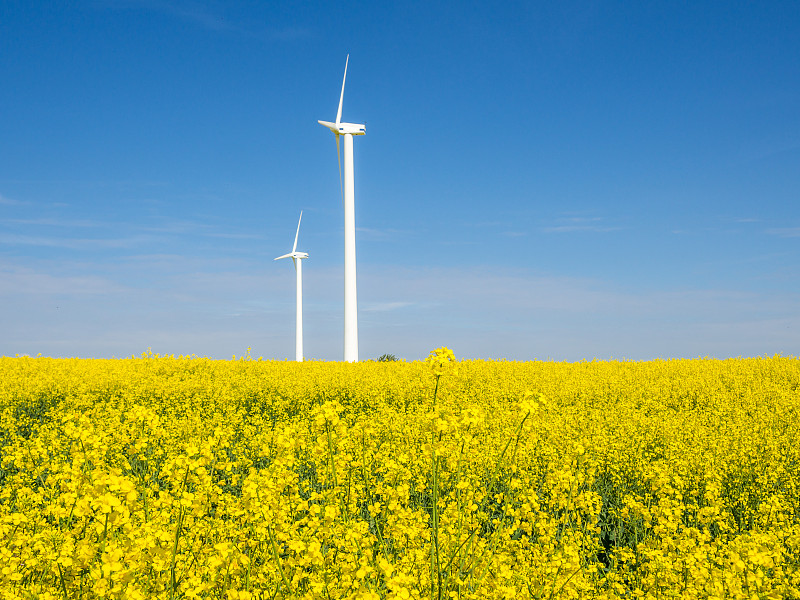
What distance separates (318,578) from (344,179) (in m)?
24.8

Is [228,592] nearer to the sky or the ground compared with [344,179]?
nearer to the ground

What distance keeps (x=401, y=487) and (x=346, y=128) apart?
26307 mm

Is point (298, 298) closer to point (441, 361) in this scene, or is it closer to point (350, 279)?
point (350, 279)

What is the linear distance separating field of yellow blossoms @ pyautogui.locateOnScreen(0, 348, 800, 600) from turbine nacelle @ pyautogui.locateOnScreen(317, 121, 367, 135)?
14.0m

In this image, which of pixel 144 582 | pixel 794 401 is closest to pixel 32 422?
pixel 144 582

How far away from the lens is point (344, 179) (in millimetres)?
27312

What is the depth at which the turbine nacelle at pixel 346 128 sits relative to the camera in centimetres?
2866

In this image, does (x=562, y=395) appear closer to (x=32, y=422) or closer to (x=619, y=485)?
(x=619, y=485)

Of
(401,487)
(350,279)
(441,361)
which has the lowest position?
(401,487)

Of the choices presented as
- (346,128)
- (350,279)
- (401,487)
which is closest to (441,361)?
(401,487)

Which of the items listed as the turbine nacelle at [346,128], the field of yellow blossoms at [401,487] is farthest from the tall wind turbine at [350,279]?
the field of yellow blossoms at [401,487]

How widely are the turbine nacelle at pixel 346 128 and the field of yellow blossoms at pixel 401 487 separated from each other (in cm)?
1404

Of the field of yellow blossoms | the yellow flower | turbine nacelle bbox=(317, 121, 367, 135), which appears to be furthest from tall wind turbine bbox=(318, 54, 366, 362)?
the yellow flower

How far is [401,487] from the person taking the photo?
4.45 m
